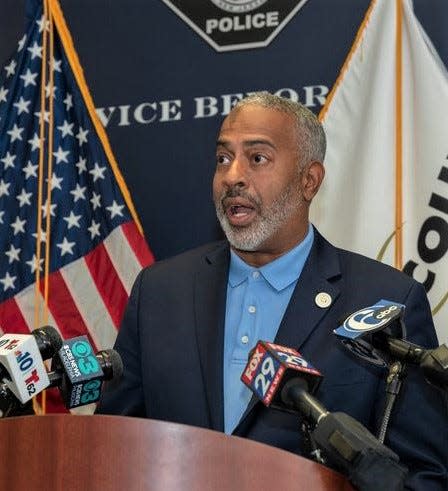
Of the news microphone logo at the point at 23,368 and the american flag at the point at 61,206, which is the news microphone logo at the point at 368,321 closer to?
the news microphone logo at the point at 23,368

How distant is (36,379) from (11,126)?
8.10 ft

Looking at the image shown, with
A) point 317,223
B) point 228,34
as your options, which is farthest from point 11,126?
point 317,223

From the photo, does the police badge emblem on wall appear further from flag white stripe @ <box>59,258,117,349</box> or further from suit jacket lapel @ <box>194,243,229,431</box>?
suit jacket lapel @ <box>194,243,229,431</box>

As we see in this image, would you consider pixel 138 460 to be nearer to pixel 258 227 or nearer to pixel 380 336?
pixel 380 336

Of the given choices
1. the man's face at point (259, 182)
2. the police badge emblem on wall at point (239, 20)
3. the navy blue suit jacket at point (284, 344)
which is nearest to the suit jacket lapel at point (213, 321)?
the navy blue suit jacket at point (284, 344)

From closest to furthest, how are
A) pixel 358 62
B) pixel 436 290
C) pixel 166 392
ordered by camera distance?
pixel 166 392
pixel 436 290
pixel 358 62

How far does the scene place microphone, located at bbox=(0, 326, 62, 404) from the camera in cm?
162

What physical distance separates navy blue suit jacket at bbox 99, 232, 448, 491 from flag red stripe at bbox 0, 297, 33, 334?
125 cm

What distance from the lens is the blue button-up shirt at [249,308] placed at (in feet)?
8.12

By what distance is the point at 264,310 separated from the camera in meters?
2.60

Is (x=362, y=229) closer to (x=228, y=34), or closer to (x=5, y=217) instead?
(x=228, y=34)

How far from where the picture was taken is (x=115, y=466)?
141 centimetres

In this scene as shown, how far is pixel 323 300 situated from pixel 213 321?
30 centimetres

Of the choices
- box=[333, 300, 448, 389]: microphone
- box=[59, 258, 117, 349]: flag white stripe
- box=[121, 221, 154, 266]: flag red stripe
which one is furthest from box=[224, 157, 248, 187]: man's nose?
box=[59, 258, 117, 349]: flag white stripe
